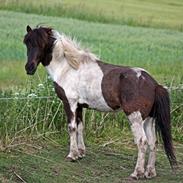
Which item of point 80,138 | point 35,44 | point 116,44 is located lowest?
point 116,44

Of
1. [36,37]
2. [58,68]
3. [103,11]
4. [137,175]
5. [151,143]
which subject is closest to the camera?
[137,175]

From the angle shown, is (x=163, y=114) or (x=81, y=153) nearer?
(x=163, y=114)

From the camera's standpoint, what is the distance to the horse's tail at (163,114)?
627 cm

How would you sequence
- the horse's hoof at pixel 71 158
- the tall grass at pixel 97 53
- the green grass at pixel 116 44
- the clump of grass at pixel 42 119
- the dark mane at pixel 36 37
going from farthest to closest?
the green grass at pixel 116 44, the tall grass at pixel 97 53, the clump of grass at pixel 42 119, the horse's hoof at pixel 71 158, the dark mane at pixel 36 37

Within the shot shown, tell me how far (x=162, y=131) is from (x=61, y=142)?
1617 millimetres

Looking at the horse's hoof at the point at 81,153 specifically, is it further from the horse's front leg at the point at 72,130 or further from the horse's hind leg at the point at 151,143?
the horse's hind leg at the point at 151,143

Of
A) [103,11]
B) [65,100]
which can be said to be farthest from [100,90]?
[103,11]

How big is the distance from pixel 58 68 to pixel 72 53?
216mm

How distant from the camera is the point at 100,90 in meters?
A: 6.43

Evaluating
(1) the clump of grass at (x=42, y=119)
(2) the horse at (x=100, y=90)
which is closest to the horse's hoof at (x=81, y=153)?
(2) the horse at (x=100, y=90)

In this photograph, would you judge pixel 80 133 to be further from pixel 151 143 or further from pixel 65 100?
pixel 151 143

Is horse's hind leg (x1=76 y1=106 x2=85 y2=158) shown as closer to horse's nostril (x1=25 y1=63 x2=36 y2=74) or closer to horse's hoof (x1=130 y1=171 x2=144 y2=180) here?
horse's nostril (x1=25 y1=63 x2=36 y2=74)

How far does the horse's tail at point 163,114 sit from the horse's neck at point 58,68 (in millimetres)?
1058

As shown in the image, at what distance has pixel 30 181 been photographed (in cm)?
603
